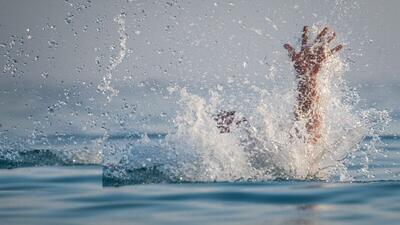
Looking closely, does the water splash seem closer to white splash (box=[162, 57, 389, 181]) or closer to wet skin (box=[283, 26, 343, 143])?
white splash (box=[162, 57, 389, 181])

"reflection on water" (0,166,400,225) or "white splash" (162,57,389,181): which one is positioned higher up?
"white splash" (162,57,389,181)

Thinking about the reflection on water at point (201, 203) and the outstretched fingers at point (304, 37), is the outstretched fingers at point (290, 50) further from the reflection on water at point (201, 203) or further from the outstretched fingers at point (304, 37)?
the reflection on water at point (201, 203)

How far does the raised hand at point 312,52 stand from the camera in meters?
11.4

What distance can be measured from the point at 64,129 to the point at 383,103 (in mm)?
14198

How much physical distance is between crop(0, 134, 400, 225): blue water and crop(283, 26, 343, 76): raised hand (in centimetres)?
182

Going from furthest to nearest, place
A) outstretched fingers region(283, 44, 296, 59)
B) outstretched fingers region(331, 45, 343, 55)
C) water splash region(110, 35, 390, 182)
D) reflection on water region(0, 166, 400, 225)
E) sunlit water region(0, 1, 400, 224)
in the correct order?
1. outstretched fingers region(331, 45, 343, 55)
2. outstretched fingers region(283, 44, 296, 59)
3. water splash region(110, 35, 390, 182)
4. sunlit water region(0, 1, 400, 224)
5. reflection on water region(0, 166, 400, 225)

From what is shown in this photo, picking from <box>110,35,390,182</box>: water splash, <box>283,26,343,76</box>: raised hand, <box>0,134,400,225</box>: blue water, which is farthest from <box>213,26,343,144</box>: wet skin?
<box>0,134,400,225</box>: blue water

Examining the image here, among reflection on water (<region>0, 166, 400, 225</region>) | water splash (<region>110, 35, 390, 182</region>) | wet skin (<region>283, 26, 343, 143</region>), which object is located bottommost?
reflection on water (<region>0, 166, 400, 225</region>)

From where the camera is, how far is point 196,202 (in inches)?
348

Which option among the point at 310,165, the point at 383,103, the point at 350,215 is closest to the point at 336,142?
the point at 310,165

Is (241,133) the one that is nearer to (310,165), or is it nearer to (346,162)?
(310,165)

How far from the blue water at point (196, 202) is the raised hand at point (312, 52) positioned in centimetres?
182

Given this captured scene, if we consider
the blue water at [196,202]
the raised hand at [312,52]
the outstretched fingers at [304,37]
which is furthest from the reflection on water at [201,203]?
the outstretched fingers at [304,37]

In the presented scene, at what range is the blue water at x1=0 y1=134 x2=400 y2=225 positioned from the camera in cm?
799
